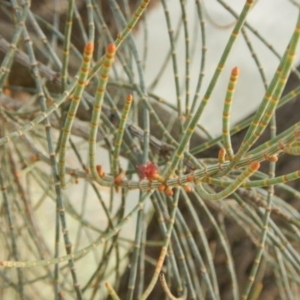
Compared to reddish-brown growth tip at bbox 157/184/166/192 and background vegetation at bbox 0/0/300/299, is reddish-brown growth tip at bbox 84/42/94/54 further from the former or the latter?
reddish-brown growth tip at bbox 157/184/166/192

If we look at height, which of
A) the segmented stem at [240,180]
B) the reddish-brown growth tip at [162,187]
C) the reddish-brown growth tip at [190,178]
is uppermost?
the reddish-brown growth tip at [162,187]

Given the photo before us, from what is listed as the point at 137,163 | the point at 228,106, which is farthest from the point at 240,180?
the point at 137,163

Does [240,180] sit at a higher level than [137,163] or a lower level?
lower

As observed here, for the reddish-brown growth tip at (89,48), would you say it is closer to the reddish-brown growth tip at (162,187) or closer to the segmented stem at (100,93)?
the segmented stem at (100,93)

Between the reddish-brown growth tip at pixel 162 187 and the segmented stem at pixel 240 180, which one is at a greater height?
the reddish-brown growth tip at pixel 162 187

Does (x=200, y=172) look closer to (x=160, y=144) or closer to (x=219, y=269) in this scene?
(x=160, y=144)

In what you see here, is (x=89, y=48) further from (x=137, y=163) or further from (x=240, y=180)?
(x=137, y=163)

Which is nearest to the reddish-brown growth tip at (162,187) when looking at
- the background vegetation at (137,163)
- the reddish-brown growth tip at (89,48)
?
the background vegetation at (137,163)

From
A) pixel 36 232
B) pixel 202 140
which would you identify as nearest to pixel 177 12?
pixel 202 140
